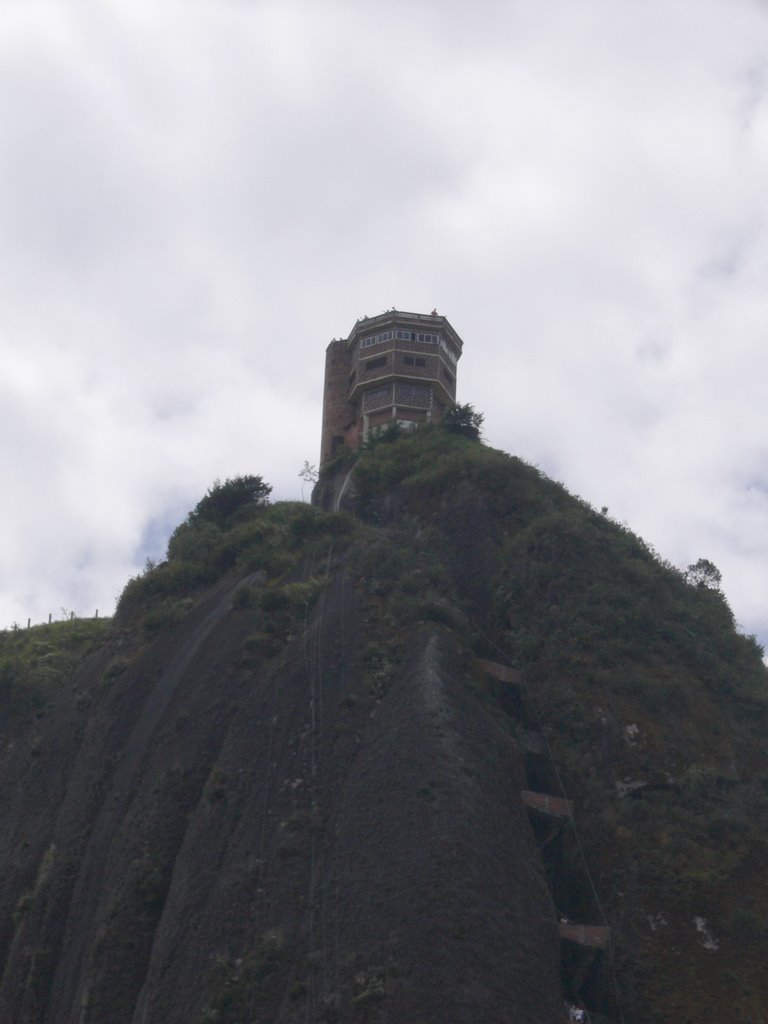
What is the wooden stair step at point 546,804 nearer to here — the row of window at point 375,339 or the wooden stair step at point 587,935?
the wooden stair step at point 587,935

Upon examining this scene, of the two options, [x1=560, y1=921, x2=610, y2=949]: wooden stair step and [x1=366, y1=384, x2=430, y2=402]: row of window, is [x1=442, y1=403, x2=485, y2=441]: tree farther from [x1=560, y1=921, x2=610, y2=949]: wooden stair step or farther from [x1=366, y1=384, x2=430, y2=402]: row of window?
[x1=560, y1=921, x2=610, y2=949]: wooden stair step

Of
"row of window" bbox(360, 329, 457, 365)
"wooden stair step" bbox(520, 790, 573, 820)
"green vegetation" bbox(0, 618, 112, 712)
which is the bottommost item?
"wooden stair step" bbox(520, 790, 573, 820)

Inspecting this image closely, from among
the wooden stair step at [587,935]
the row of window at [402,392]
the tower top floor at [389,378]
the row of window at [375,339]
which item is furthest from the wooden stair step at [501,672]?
the row of window at [375,339]

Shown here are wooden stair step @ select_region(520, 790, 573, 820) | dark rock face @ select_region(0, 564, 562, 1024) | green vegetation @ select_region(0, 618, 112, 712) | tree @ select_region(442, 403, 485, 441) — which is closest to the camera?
dark rock face @ select_region(0, 564, 562, 1024)

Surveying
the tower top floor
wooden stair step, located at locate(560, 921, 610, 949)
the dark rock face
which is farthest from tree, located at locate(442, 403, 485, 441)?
wooden stair step, located at locate(560, 921, 610, 949)

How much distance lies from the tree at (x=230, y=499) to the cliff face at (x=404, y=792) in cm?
1152

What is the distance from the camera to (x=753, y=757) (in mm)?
32406

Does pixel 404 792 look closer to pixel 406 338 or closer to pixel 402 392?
pixel 402 392

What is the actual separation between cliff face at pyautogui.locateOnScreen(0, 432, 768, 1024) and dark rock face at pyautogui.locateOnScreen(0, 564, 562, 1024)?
9 cm

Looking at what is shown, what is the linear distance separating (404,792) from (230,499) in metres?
30.9

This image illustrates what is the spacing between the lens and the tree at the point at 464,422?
5775 cm

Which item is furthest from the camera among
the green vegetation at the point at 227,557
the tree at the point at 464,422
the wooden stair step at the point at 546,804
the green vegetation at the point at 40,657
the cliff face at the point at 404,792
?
the tree at the point at 464,422

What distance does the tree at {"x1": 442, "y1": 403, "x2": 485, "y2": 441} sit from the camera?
57.8 m

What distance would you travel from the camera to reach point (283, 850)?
28.6 metres
